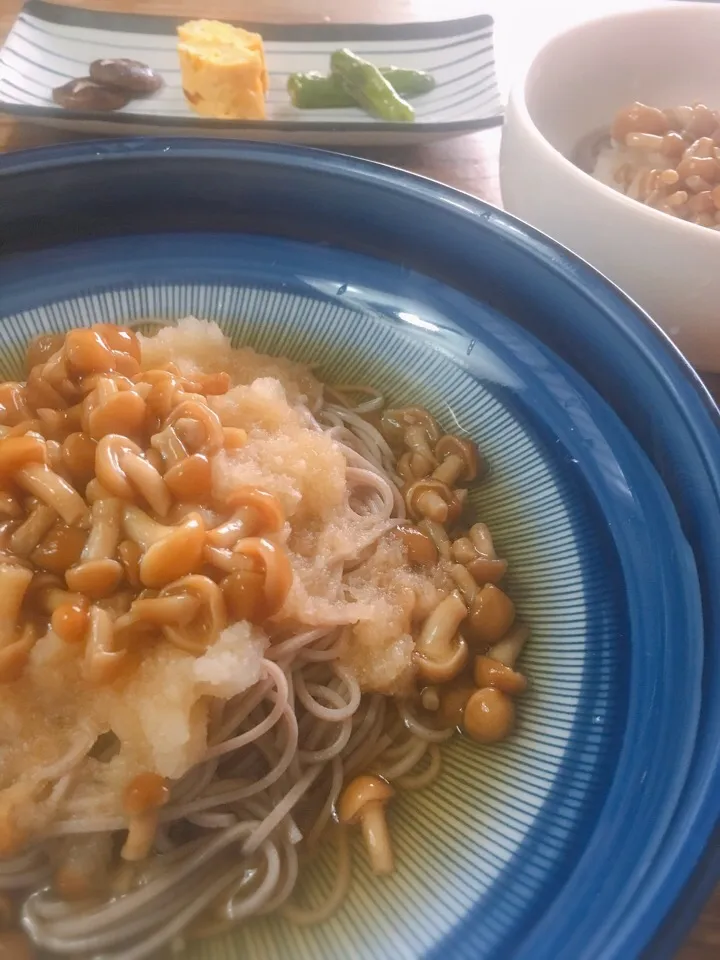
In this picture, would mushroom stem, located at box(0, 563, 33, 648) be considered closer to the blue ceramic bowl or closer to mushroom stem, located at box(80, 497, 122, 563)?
mushroom stem, located at box(80, 497, 122, 563)

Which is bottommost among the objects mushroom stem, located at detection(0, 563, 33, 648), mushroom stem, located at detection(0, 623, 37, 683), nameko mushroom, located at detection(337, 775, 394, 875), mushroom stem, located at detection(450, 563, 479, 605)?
nameko mushroom, located at detection(337, 775, 394, 875)

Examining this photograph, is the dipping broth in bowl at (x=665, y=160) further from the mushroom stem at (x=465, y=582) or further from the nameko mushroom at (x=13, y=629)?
the nameko mushroom at (x=13, y=629)

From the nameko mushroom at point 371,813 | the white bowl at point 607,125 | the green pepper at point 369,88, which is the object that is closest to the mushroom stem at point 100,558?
the nameko mushroom at point 371,813

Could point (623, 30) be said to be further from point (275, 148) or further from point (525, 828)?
point (525, 828)

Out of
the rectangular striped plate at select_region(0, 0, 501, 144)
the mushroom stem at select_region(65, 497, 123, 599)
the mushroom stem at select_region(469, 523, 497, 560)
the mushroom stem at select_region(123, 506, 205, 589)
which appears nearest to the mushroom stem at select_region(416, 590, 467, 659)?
the mushroom stem at select_region(469, 523, 497, 560)

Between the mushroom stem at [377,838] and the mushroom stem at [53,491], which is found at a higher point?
the mushroom stem at [53,491]

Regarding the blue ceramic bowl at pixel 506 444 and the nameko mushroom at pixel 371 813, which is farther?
the nameko mushroom at pixel 371 813

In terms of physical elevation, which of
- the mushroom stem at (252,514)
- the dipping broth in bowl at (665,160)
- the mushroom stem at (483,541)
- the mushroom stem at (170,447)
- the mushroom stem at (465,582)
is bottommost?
the mushroom stem at (465,582)
